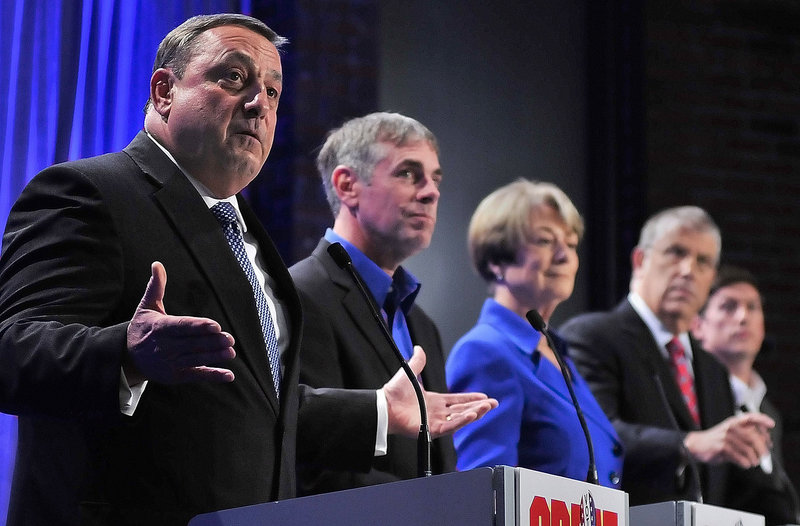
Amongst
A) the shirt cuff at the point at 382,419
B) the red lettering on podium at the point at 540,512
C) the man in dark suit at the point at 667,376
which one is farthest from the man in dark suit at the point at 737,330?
the red lettering on podium at the point at 540,512

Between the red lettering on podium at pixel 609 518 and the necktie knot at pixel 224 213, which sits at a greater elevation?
the necktie knot at pixel 224 213

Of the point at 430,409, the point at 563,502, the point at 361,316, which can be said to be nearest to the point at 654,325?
the point at 361,316

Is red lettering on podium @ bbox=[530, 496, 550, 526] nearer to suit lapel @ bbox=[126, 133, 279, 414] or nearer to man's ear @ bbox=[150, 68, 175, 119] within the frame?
suit lapel @ bbox=[126, 133, 279, 414]

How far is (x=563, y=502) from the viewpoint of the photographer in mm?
1847

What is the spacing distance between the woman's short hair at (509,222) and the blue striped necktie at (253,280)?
1.52 m

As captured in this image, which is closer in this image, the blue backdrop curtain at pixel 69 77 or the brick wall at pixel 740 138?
the blue backdrop curtain at pixel 69 77

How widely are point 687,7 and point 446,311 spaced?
1903 mm

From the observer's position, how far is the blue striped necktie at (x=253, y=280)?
2.20 m

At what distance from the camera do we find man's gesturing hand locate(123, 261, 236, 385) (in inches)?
66.4

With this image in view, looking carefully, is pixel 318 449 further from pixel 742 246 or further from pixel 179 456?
pixel 742 246

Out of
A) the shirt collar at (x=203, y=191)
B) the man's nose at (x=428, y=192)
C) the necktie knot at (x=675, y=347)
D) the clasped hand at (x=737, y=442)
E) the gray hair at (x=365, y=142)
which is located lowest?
the clasped hand at (x=737, y=442)

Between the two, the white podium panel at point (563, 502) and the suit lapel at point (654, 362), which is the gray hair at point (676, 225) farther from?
the white podium panel at point (563, 502)

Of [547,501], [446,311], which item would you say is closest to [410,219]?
[547,501]

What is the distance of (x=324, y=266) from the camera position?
301cm
